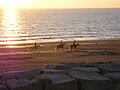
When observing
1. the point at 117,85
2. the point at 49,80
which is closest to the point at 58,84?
the point at 49,80

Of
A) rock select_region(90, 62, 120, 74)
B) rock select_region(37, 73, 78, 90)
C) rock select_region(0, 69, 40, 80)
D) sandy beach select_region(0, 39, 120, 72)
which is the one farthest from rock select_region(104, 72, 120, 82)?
sandy beach select_region(0, 39, 120, 72)

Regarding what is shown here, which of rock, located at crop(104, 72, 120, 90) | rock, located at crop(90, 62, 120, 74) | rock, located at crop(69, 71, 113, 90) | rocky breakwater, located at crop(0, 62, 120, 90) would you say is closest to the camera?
rocky breakwater, located at crop(0, 62, 120, 90)

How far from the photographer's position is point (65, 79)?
5148 millimetres

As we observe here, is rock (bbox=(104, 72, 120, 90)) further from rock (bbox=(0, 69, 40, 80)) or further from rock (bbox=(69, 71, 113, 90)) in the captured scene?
rock (bbox=(0, 69, 40, 80))

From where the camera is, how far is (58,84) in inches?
197

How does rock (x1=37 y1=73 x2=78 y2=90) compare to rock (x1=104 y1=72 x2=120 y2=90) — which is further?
rock (x1=104 y1=72 x2=120 y2=90)

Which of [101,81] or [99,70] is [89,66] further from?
[101,81]

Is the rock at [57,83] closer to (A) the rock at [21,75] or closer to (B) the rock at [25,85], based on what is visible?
(B) the rock at [25,85]

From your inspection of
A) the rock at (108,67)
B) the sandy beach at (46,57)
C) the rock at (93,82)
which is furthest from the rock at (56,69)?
the sandy beach at (46,57)

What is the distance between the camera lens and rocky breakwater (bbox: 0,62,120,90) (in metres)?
4.97

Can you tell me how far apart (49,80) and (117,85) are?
1.10 m

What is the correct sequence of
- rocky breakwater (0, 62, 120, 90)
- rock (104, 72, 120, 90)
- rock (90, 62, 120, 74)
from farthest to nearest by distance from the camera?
rock (90, 62, 120, 74), rock (104, 72, 120, 90), rocky breakwater (0, 62, 120, 90)

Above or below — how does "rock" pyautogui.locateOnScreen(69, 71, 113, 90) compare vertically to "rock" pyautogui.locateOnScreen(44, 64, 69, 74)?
below

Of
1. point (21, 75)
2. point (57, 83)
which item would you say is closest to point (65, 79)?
point (57, 83)
